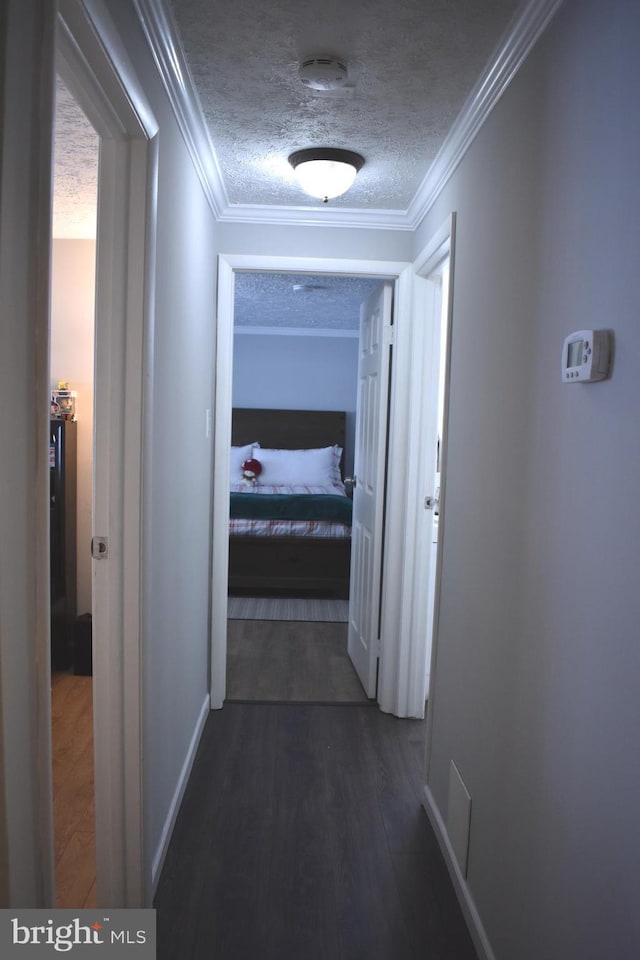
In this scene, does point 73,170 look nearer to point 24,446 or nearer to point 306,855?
point 24,446

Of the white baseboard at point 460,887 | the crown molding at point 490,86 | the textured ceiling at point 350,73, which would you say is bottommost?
the white baseboard at point 460,887

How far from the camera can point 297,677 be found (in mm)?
3717

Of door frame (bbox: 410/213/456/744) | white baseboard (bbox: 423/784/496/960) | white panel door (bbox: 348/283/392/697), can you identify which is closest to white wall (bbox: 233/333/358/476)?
white panel door (bbox: 348/283/392/697)

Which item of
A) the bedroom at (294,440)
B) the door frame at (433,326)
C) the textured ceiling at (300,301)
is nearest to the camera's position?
the door frame at (433,326)

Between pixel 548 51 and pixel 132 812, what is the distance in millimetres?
2056

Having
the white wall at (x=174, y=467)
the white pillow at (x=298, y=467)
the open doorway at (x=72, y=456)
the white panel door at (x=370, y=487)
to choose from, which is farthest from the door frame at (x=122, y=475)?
the white pillow at (x=298, y=467)

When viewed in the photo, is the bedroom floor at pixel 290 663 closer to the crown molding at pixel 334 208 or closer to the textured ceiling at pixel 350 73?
the crown molding at pixel 334 208

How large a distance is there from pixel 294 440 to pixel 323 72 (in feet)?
17.8

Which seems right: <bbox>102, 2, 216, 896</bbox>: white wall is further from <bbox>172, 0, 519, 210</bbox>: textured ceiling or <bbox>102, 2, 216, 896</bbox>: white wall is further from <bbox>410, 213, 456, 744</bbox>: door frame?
<bbox>410, 213, 456, 744</bbox>: door frame

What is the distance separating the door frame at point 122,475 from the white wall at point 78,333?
91.9 inches

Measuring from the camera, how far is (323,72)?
1856 mm

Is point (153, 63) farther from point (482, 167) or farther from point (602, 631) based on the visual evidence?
point (602, 631)

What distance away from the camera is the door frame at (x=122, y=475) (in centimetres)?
167
